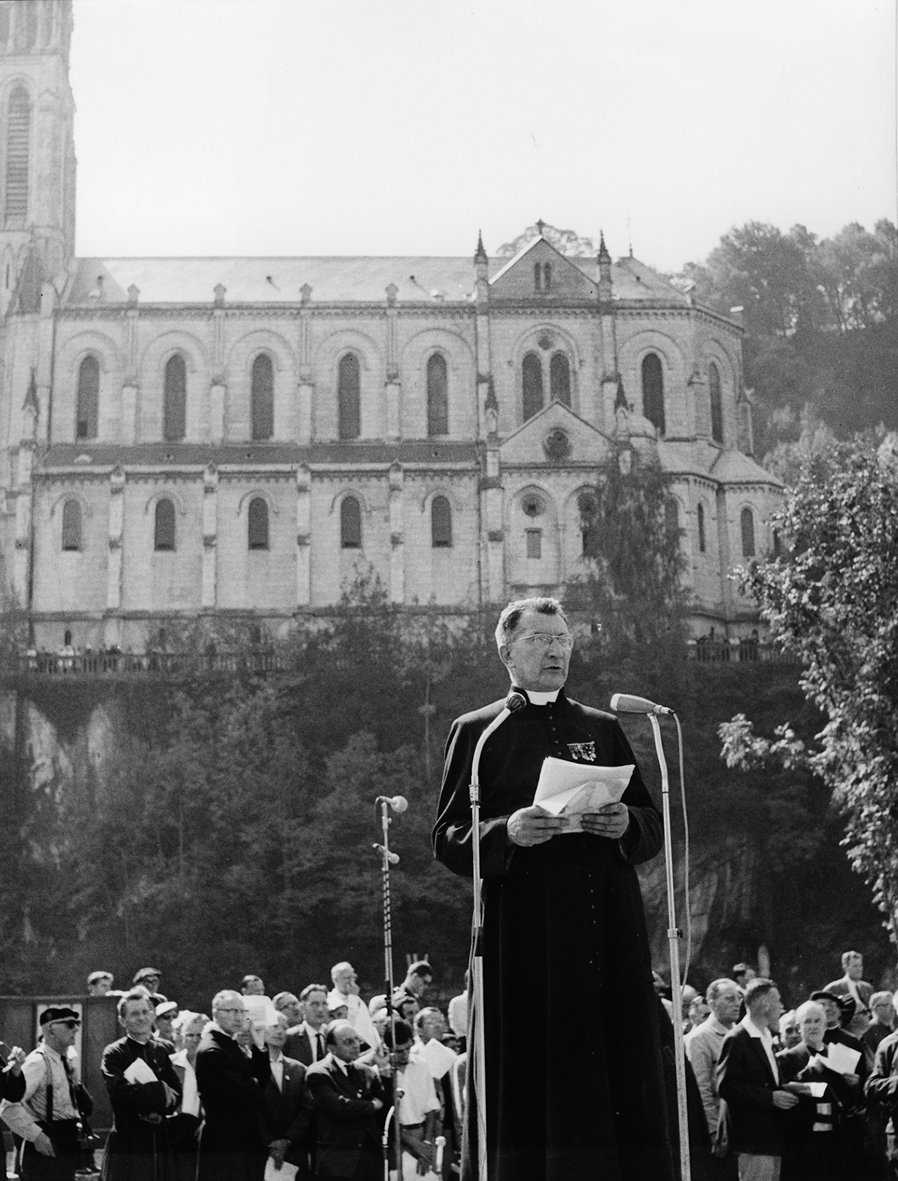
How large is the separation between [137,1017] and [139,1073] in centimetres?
41

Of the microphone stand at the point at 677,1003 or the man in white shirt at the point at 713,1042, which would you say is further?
the man in white shirt at the point at 713,1042

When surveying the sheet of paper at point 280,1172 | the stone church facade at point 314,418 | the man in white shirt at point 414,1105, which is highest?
the stone church facade at point 314,418

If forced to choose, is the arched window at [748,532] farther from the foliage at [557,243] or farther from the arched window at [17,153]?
the arched window at [17,153]

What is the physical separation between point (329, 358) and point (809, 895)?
1283 inches

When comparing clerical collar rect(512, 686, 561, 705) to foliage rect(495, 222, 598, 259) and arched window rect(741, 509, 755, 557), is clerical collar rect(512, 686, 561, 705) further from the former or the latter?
foliage rect(495, 222, 598, 259)

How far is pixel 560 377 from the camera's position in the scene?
7306 centimetres

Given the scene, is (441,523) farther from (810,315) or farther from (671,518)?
(810,315)

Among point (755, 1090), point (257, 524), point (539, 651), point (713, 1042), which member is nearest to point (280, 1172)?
point (713, 1042)

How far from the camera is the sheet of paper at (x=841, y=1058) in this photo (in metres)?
13.7

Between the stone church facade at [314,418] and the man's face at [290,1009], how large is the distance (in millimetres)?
48298

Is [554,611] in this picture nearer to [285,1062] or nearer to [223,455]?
[285,1062]

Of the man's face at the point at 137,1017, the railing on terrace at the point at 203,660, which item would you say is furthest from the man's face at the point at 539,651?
the railing on terrace at the point at 203,660

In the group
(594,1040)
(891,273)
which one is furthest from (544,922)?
(891,273)

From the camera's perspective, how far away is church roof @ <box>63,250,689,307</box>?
7488cm
